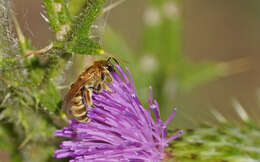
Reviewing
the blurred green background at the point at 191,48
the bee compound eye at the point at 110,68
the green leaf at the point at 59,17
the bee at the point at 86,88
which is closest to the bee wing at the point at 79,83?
the bee at the point at 86,88

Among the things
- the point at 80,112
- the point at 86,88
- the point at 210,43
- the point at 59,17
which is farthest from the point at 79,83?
the point at 210,43

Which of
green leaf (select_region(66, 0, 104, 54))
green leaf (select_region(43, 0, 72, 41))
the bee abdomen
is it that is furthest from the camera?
the bee abdomen

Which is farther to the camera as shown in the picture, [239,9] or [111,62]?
[239,9]

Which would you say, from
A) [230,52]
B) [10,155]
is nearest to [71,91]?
[10,155]

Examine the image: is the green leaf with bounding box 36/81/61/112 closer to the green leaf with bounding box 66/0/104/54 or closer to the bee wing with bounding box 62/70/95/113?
the bee wing with bounding box 62/70/95/113

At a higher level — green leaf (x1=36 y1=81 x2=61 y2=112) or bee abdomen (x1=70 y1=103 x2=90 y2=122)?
green leaf (x1=36 y1=81 x2=61 y2=112)

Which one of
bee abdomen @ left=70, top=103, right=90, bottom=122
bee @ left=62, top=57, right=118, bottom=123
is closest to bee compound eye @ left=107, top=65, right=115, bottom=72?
bee @ left=62, top=57, right=118, bottom=123

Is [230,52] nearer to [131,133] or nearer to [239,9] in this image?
[239,9]

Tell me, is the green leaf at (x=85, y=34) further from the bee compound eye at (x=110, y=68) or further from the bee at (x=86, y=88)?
the bee compound eye at (x=110, y=68)
